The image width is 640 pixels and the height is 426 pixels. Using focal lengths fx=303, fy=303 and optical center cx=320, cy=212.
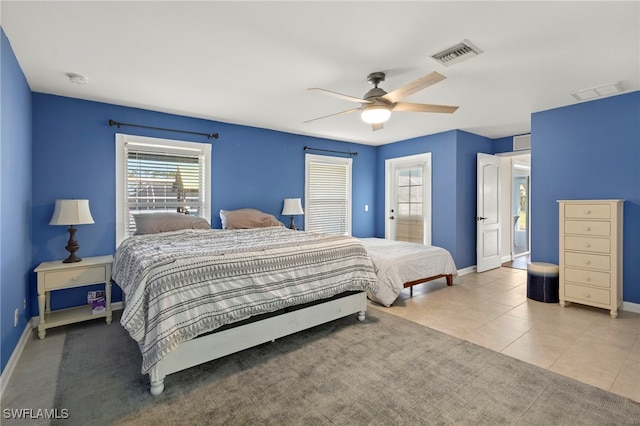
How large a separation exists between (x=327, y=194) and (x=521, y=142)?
353cm

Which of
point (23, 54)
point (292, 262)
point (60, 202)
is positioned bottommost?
point (292, 262)

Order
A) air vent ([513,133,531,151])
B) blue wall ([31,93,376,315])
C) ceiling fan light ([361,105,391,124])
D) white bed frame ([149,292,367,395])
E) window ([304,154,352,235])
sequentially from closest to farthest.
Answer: white bed frame ([149,292,367,395]) < ceiling fan light ([361,105,391,124]) < blue wall ([31,93,376,315]) < air vent ([513,133,531,151]) < window ([304,154,352,235])

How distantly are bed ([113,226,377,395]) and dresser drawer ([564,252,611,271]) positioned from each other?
7.74 feet

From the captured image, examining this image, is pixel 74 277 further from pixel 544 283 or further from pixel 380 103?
pixel 544 283

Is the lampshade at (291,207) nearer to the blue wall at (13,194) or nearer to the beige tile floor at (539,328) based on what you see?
the beige tile floor at (539,328)

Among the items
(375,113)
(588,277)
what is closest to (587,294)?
(588,277)

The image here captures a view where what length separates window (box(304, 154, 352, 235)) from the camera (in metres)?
5.45

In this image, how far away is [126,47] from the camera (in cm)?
233

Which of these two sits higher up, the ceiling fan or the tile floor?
the ceiling fan

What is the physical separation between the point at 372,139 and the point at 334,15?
3932 millimetres

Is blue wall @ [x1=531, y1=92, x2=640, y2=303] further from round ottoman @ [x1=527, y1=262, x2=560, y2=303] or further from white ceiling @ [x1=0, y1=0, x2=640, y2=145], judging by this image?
round ottoman @ [x1=527, y1=262, x2=560, y2=303]

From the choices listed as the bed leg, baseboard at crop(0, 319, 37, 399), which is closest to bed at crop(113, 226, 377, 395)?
the bed leg

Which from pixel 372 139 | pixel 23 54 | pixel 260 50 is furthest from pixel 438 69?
pixel 23 54

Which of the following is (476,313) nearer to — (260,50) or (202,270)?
(202,270)
